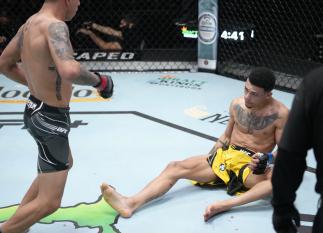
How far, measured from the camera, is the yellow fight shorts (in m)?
2.31

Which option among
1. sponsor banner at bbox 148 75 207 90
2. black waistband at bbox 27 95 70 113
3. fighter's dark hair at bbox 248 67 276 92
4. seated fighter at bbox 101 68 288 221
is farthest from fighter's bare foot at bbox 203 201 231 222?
sponsor banner at bbox 148 75 207 90

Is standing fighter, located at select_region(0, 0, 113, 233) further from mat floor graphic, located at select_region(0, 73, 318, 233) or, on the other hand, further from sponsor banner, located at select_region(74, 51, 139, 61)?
sponsor banner, located at select_region(74, 51, 139, 61)

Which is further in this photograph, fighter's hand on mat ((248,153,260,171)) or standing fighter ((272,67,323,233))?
fighter's hand on mat ((248,153,260,171))

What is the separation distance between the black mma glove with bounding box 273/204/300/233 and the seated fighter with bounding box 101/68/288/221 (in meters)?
0.94

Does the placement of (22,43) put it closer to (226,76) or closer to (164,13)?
(226,76)

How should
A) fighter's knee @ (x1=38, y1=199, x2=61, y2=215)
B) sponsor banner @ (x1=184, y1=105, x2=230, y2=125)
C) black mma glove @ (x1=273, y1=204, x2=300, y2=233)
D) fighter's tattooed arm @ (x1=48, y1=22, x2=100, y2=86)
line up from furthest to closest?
sponsor banner @ (x1=184, y1=105, x2=230, y2=125)
fighter's knee @ (x1=38, y1=199, x2=61, y2=215)
fighter's tattooed arm @ (x1=48, y1=22, x2=100, y2=86)
black mma glove @ (x1=273, y1=204, x2=300, y2=233)

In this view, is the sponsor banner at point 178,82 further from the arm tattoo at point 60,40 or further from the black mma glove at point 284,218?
the black mma glove at point 284,218

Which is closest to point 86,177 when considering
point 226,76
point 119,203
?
point 119,203

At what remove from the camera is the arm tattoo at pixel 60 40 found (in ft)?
5.04

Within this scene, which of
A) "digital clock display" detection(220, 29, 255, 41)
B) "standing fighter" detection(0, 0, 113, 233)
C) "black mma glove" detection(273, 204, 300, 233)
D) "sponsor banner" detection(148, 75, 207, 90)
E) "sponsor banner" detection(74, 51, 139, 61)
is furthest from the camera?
"sponsor banner" detection(74, 51, 139, 61)

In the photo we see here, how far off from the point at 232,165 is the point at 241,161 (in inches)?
2.0

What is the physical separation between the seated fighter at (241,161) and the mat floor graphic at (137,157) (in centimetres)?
8

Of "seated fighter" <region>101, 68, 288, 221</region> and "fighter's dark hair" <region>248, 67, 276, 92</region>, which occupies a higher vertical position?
"fighter's dark hair" <region>248, 67, 276, 92</region>

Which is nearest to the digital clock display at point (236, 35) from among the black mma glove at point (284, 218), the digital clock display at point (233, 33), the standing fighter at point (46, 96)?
the digital clock display at point (233, 33)
